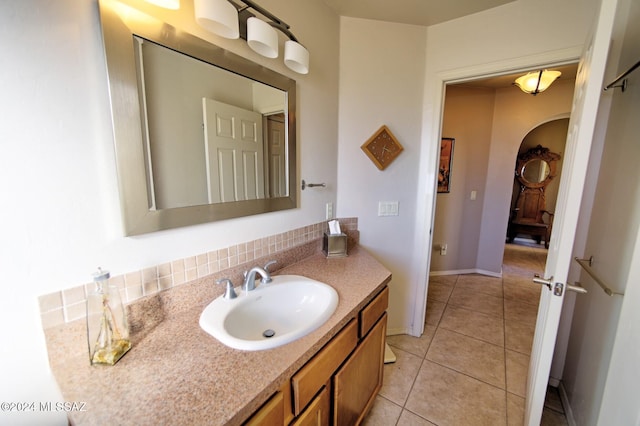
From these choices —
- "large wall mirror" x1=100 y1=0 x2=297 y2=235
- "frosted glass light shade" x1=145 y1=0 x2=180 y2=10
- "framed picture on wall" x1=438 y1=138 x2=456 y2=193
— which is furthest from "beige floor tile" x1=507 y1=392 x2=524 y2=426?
"frosted glass light shade" x1=145 y1=0 x2=180 y2=10

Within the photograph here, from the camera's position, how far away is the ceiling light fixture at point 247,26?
0.87 m

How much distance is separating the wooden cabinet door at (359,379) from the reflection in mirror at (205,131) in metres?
0.88

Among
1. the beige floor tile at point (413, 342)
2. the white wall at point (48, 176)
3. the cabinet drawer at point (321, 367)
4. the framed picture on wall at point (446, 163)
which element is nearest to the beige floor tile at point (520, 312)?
the beige floor tile at point (413, 342)

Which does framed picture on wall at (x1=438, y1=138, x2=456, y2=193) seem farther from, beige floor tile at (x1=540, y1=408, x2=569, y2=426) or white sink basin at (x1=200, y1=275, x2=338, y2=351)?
white sink basin at (x1=200, y1=275, x2=338, y2=351)

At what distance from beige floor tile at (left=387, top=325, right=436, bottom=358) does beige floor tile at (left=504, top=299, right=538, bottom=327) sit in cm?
92

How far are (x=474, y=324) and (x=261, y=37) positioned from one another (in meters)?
2.74

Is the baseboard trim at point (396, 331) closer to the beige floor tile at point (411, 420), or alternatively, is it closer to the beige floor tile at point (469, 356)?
the beige floor tile at point (469, 356)

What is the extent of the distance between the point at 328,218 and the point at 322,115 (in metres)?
0.68

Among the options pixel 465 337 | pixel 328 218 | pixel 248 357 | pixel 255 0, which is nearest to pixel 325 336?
pixel 248 357

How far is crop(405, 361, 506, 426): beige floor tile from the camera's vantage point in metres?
1.44

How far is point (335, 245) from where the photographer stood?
5.26 ft

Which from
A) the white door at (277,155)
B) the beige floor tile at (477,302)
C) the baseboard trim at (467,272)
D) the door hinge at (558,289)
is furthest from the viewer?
the baseboard trim at (467,272)

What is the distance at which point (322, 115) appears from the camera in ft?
5.28

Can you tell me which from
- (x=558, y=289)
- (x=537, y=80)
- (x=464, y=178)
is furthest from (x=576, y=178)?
(x=464, y=178)
